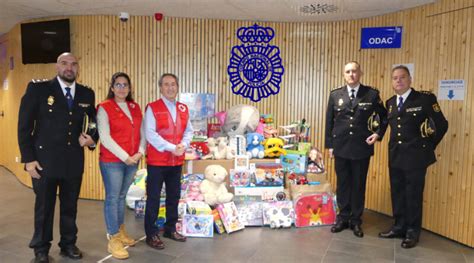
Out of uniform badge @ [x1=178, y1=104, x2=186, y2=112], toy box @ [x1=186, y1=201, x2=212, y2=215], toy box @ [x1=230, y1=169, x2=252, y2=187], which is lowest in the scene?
toy box @ [x1=186, y1=201, x2=212, y2=215]

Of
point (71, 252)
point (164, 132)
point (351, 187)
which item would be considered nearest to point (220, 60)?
point (164, 132)

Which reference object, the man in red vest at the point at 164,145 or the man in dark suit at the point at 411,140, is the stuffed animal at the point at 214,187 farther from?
the man in dark suit at the point at 411,140

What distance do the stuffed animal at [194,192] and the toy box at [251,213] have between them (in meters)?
0.45

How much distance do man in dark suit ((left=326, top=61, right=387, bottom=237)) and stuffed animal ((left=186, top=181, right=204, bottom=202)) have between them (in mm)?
1538

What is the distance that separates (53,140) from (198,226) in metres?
1.69

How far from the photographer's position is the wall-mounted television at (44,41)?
18.9 ft

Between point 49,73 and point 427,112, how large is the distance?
17.0 ft

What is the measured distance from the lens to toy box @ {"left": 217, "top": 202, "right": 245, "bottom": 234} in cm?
439

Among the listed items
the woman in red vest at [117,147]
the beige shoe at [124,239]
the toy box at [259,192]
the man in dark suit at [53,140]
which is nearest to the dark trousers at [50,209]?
the man in dark suit at [53,140]

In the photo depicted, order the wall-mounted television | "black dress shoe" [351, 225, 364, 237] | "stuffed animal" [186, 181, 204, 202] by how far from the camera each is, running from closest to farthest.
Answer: "black dress shoe" [351, 225, 364, 237]
"stuffed animal" [186, 181, 204, 202]
the wall-mounted television

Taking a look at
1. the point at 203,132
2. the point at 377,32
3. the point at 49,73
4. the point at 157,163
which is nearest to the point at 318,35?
the point at 377,32

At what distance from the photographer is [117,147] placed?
3496mm

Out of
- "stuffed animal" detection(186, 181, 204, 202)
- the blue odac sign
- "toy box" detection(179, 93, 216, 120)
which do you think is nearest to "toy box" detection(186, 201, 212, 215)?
"stuffed animal" detection(186, 181, 204, 202)

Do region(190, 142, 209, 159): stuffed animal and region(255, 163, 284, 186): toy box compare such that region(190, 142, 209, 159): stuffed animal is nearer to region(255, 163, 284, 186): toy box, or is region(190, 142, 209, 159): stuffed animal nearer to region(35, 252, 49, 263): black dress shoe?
region(255, 163, 284, 186): toy box
